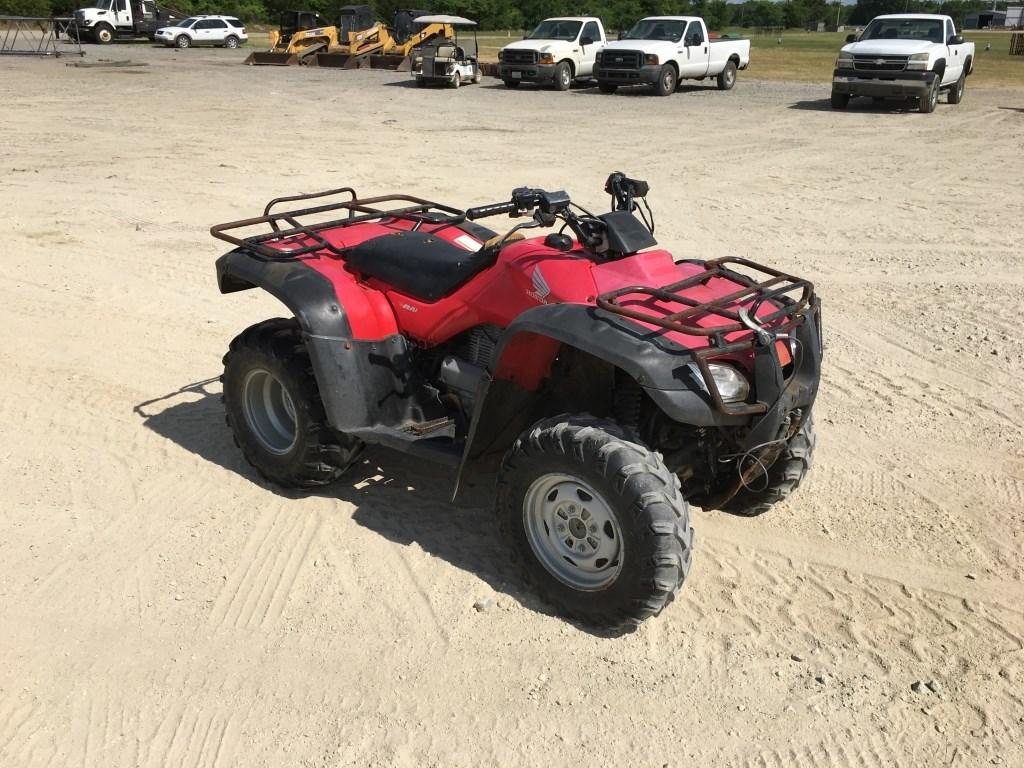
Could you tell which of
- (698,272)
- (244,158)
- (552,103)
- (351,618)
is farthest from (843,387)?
(552,103)

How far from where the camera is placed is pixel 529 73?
82.3 ft

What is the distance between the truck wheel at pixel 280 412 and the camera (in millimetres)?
4664

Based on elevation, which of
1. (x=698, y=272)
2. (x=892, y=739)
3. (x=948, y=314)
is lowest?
(x=892, y=739)

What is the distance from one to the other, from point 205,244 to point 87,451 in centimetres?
426

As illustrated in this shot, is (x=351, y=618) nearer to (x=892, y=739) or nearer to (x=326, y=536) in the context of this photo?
(x=326, y=536)

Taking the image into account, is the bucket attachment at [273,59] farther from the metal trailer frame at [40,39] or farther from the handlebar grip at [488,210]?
A: the handlebar grip at [488,210]

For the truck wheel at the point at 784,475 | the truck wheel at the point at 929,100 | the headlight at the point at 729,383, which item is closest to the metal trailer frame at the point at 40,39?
the truck wheel at the point at 929,100

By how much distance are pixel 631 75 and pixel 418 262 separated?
20.0 meters

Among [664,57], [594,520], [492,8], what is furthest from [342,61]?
[492,8]

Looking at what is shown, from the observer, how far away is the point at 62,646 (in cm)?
382

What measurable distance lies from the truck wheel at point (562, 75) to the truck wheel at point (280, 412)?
21.6m

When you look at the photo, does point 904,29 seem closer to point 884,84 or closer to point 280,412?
point 884,84

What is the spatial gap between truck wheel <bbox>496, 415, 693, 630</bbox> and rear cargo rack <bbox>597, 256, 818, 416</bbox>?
402 millimetres

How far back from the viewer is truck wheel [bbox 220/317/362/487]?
4.66 metres
